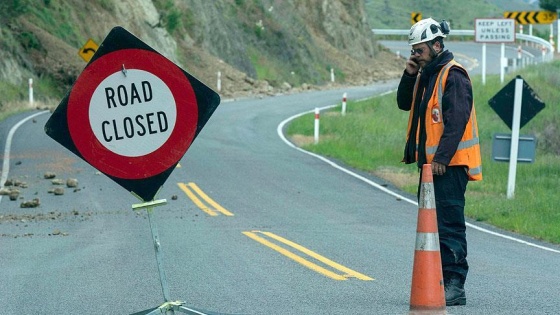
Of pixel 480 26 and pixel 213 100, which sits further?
pixel 480 26

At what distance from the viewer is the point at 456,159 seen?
8.44 metres

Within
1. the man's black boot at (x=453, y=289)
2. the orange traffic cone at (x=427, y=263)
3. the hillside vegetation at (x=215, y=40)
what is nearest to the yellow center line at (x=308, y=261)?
the man's black boot at (x=453, y=289)

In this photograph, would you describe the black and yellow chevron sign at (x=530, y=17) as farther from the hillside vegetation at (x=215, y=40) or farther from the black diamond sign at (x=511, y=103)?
the black diamond sign at (x=511, y=103)

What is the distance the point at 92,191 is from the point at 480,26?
2092 cm

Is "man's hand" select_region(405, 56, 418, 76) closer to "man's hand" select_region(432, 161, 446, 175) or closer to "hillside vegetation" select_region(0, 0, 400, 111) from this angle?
"man's hand" select_region(432, 161, 446, 175)

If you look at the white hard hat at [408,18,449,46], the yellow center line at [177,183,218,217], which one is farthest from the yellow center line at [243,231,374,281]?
the yellow center line at [177,183,218,217]

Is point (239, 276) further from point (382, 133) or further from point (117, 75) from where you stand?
point (382, 133)

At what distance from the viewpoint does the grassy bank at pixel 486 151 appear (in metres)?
17.8

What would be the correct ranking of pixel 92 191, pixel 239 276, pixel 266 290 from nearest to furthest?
pixel 266 290 → pixel 239 276 → pixel 92 191

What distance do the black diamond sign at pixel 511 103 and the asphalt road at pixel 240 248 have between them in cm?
221

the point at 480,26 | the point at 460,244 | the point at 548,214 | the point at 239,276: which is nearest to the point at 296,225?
the point at 548,214

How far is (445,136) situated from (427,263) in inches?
52.4

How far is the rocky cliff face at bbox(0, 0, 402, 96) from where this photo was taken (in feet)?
139

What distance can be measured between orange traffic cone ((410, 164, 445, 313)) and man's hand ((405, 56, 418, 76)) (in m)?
1.40
